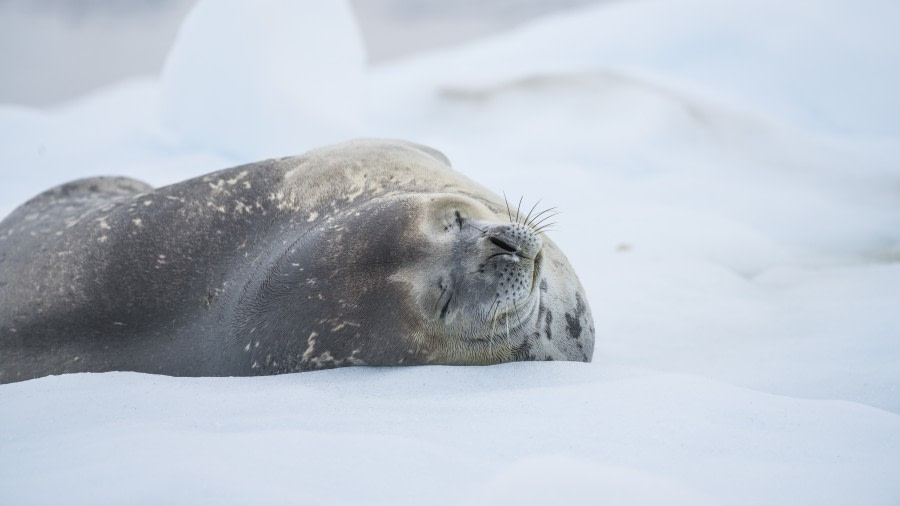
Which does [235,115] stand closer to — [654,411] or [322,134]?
[322,134]

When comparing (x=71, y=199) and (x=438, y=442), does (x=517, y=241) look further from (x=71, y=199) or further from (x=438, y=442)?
(x=71, y=199)

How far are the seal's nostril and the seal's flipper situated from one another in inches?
64.7

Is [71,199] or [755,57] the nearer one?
[71,199]

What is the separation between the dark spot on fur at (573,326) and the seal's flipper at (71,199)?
5.97 feet

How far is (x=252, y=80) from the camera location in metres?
5.37

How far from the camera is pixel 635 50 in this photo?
7648 millimetres

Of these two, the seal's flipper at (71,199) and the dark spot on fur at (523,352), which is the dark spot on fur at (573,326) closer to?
the dark spot on fur at (523,352)

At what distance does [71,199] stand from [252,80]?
2.31 metres

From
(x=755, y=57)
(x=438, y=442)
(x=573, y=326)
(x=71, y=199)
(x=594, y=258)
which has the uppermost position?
(x=755, y=57)

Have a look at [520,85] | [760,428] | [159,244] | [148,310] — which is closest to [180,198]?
[159,244]

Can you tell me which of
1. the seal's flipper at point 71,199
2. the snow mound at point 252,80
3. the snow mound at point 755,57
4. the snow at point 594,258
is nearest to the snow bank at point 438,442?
the snow at point 594,258

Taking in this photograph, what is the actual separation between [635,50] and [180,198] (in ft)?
19.3

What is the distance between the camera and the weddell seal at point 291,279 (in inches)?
89.3

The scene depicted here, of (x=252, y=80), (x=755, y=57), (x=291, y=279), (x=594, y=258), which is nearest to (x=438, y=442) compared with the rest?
(x=291, y=279)
